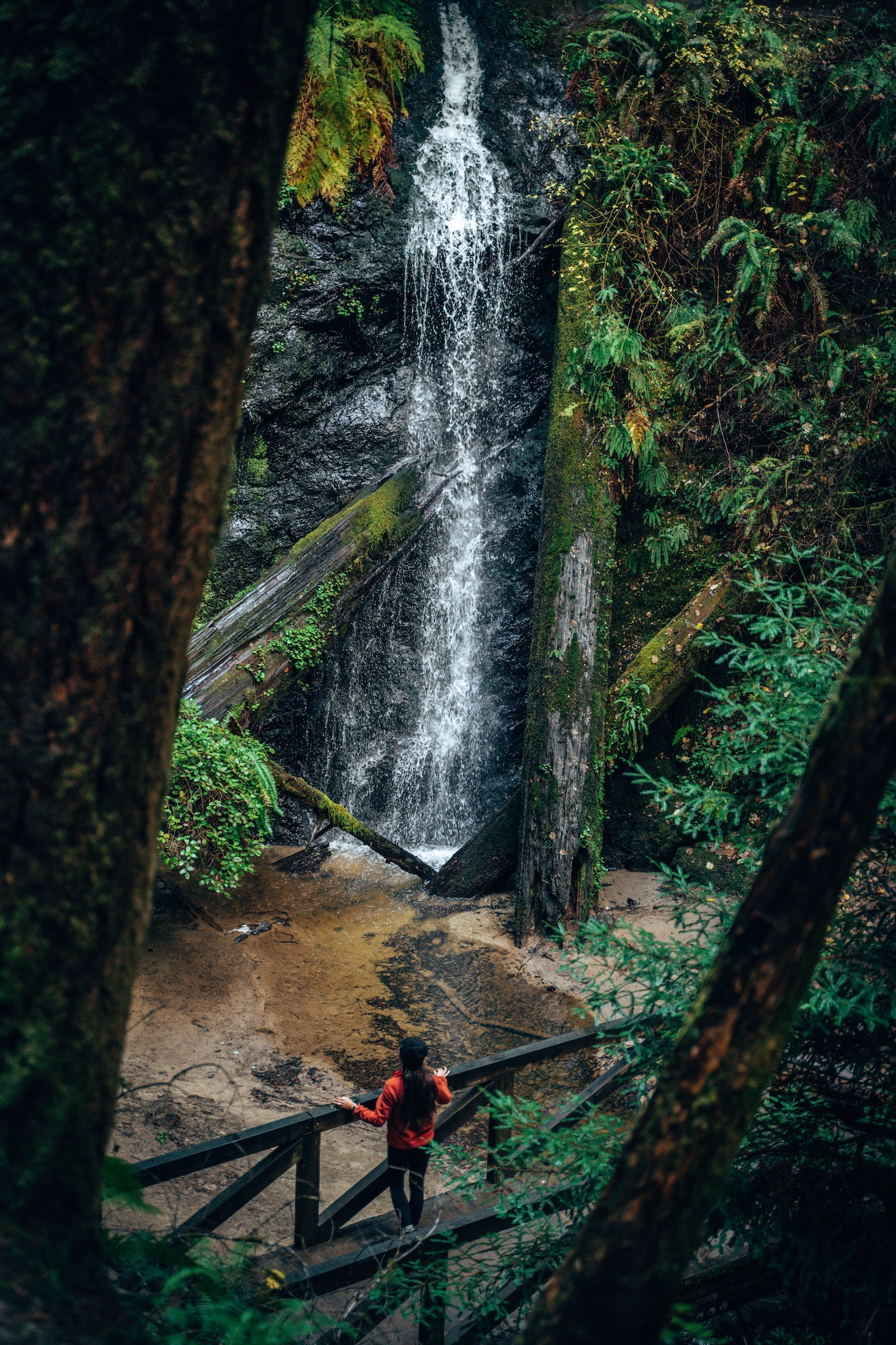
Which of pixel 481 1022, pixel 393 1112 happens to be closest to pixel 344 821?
pixel 481 1022

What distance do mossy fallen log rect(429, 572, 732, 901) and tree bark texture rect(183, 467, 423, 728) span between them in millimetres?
2635

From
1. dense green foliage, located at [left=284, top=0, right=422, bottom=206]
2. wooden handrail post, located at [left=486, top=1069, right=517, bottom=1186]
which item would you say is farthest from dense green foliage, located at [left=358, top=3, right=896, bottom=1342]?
wooden handrail post, located at [left=486, top=1069, right=517, bottom=1186]

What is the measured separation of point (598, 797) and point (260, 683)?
3.58m

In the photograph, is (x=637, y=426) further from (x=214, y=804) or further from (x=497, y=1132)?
(x=497, y=1132)

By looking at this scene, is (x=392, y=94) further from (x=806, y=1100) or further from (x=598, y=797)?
(x=806, y=1100)

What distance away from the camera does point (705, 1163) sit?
142cm

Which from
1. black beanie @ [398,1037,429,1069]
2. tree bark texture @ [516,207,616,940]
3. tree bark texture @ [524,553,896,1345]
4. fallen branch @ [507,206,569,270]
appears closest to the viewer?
tree bark texture @ [524,553,896,1345]

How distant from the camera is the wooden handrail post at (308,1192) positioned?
366cm

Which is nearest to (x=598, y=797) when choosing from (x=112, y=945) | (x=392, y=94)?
(x=112, y=945)

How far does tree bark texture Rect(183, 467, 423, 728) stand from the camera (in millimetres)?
8375

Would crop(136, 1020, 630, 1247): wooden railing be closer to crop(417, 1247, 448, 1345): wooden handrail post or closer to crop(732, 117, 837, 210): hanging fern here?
crop(417, 1247, 448, 1345): wooden handrail post

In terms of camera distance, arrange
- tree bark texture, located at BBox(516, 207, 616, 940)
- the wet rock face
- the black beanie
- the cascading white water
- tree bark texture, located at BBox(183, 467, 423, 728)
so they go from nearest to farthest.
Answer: the black beanie → tree bark texture, located at BBox(516, 207, 616, 940) → tree bark texture, located at BBox(183, 467, 423, 728) → the wet rock face → the cascading white water

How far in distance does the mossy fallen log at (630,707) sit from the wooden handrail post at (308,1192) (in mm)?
5066

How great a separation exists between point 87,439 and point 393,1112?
12.2ft
